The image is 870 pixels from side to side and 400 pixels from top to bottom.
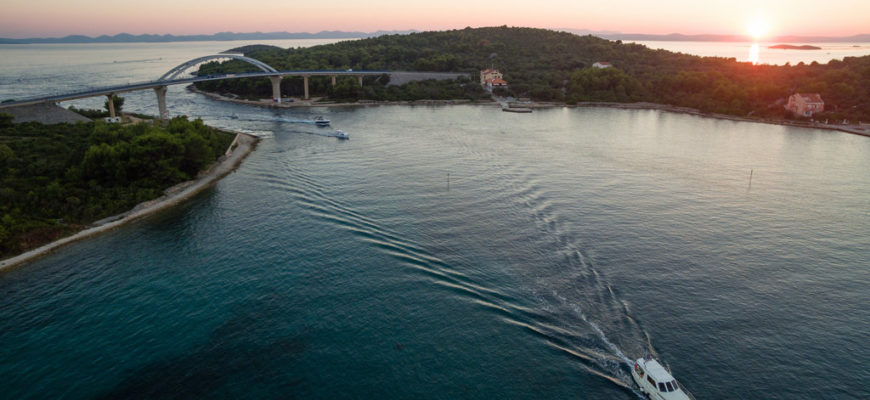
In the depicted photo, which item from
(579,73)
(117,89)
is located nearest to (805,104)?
(579,73)

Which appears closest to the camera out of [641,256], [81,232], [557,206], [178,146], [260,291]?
[260,291]

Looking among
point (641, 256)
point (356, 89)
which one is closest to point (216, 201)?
point (641, 256)

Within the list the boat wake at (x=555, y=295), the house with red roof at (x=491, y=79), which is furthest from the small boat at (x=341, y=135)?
the house with red roof at (x=491, y=79)

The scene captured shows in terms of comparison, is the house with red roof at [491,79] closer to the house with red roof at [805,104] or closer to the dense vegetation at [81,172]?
the house with red roof at [805,104]

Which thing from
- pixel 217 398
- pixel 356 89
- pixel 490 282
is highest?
pixel 356 89

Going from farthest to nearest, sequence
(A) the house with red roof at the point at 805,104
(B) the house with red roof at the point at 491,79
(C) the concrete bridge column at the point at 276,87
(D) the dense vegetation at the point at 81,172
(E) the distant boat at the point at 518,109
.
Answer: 1. (B) the house with red roof at the point at 491,79
2. (C) the concrete bridge column at the point at 276,87
3. (E) the distant boat at the point at 518,109
4. (A) the house with red roof at the point at 805,104
5. (D) the dense vegetation at the point at 81,172

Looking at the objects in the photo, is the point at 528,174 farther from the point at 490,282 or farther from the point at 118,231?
the point at 118,231

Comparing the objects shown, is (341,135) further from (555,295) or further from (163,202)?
(555,295)
